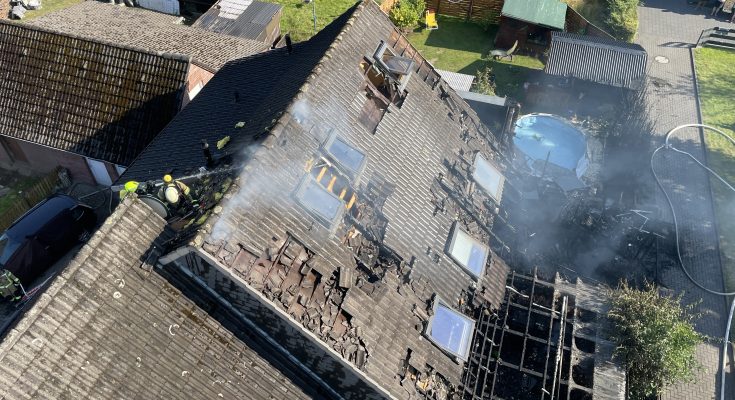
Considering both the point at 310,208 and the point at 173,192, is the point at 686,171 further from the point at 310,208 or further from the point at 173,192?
the point at 173,192

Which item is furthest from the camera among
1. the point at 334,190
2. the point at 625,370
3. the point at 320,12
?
the point at 320,12

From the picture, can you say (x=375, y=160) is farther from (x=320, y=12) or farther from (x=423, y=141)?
(x=320, y=12)

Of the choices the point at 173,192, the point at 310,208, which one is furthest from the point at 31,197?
the point at 310,208

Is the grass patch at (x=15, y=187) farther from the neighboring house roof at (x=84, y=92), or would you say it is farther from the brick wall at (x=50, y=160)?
the neighboring house roof at (x=84, y=92)

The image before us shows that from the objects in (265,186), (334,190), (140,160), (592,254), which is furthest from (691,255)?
(140,160)

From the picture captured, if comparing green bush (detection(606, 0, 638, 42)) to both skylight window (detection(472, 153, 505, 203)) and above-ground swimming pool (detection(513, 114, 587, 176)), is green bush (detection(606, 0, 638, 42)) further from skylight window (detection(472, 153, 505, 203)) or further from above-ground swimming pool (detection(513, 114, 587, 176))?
skylight window (detection(472, 153, 505, 203))

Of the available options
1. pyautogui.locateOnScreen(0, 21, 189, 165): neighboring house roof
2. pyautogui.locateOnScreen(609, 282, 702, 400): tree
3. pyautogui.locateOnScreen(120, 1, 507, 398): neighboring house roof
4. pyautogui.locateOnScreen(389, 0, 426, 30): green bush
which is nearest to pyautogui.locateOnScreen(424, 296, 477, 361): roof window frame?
pyautogui.locateOnScreen(120, 1, 507, 398): neighboring house roof
